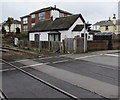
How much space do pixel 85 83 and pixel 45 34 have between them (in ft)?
76.1

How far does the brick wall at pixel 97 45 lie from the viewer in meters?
19.6

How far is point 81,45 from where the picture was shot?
18.4m

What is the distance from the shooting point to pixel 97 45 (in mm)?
20750

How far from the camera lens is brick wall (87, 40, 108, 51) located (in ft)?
64.4

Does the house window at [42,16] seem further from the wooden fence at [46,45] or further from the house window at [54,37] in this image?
the wooden fence at [46,45]

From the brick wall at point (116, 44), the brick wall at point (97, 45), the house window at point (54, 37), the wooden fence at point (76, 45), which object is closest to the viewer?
the wooden fence at point (76, 45)

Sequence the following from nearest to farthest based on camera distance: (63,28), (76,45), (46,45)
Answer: (76,45)
(46,45)
(63,28)

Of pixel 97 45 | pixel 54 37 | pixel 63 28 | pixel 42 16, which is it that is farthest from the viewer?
pixel 42 16

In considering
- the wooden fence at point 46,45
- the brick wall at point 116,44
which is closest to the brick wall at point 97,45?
the brick wall at point 116,44

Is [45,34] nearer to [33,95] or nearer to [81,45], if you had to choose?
[81,45]

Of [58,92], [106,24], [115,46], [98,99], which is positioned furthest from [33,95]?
[106,24]

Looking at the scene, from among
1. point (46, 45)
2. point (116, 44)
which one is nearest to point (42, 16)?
point (46, 45)

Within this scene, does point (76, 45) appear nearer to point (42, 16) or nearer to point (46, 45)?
point (46, 45)

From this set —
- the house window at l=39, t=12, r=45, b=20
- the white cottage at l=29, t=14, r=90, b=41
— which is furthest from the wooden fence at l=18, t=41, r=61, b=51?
the house window at l=39, t=12, r=45, b=20
